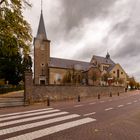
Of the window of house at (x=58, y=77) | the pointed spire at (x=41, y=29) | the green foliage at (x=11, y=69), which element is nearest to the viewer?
the green foliage at (x=11, y=69)

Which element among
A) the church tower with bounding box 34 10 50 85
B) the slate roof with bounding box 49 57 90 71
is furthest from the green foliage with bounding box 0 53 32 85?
the slate roof with bounding box 49 57 90 71

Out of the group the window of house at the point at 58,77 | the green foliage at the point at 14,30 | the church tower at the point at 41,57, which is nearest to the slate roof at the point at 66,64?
the church tower at the point at 41,57

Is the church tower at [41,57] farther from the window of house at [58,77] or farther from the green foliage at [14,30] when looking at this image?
the green foliage at [14,30]

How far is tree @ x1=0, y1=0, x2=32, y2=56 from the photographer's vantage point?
16344mm

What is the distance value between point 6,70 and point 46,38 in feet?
45.8

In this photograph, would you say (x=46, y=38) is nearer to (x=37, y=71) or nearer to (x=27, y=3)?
(x=37, y=71)

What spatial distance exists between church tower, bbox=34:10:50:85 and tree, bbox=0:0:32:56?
33.8 m

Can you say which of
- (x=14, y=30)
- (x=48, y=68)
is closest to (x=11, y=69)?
(x=48, y=68)

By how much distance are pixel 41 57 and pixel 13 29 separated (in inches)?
1397

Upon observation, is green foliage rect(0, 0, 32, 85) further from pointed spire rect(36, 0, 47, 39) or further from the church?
pointed spire rect(36, 0, 47, 39)

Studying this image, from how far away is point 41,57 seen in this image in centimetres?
5222

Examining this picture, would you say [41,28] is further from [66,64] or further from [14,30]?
[14,30]

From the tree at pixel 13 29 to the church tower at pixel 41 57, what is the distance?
3375cm

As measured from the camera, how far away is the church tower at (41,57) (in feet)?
169
